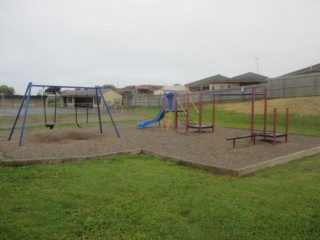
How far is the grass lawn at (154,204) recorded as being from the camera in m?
3.30

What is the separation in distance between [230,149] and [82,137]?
19.1 ft

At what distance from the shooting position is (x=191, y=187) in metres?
4.92

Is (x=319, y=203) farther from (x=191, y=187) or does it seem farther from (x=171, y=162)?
(x=171, y=162)

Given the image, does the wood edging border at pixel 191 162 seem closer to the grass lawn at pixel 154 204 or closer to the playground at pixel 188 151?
the playground at pixel 188 151

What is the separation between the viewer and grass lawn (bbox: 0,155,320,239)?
3.30 metres

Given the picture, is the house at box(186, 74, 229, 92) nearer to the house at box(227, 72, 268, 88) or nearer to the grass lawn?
the house at box(227, 72, 268, 88)

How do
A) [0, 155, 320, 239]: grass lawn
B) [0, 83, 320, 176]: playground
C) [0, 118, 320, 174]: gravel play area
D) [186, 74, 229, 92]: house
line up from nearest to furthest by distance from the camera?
[0, 155, 320, 239]: grass lawn → [0, 83, 320, 176]: playground → [0, 118, 320, 174]: gravel play area → [186, 74, 229, 92]: house

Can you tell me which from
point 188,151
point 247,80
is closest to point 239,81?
point 247,80

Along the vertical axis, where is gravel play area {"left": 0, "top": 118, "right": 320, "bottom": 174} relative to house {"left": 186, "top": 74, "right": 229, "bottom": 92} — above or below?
below

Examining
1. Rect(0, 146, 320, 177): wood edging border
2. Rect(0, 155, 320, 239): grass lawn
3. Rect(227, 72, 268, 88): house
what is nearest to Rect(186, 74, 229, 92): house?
Rect(227, 72, 268, 88): house

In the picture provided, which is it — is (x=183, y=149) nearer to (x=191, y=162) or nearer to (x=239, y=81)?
(x=191, y=162)

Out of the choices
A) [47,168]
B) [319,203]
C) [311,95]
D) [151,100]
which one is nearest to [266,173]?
[319,203]

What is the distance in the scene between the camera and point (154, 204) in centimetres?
411

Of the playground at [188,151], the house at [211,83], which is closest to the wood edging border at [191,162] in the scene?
the playground at [188,151]
